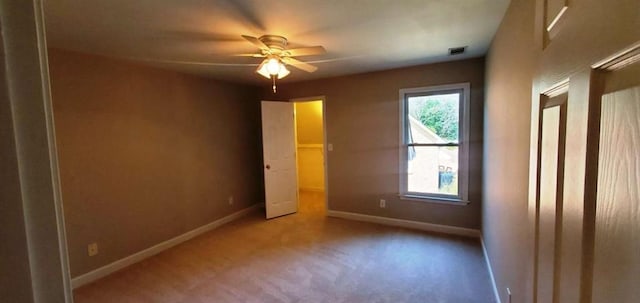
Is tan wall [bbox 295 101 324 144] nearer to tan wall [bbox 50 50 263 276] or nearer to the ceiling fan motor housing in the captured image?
tan wall [bbox 50 50 263 276]

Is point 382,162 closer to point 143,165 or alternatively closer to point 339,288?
point 339,288

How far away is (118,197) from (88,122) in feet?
2.73

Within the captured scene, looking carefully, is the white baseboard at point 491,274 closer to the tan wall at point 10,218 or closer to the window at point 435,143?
the window at point 435,143

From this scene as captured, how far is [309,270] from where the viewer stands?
110 inches

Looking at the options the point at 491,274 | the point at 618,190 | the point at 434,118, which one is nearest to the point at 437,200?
the point at 434,118

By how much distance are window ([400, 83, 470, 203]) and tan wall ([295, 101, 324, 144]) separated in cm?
223

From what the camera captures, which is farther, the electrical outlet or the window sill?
the window sill

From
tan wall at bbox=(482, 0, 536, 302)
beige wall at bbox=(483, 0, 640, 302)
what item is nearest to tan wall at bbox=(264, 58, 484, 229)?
tan wall at bbox=(482, 0, 536, 302)

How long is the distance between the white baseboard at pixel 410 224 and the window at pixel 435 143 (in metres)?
0.36

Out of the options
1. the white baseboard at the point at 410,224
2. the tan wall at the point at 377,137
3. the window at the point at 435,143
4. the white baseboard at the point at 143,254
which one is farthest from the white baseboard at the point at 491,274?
the white baseboard at the point at 143,254

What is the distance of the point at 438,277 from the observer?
8.61 feet

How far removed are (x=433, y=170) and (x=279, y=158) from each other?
2.38 m

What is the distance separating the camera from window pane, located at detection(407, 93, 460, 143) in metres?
3.53

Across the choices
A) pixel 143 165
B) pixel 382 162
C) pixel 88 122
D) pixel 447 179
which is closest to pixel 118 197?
pixel 143 165
